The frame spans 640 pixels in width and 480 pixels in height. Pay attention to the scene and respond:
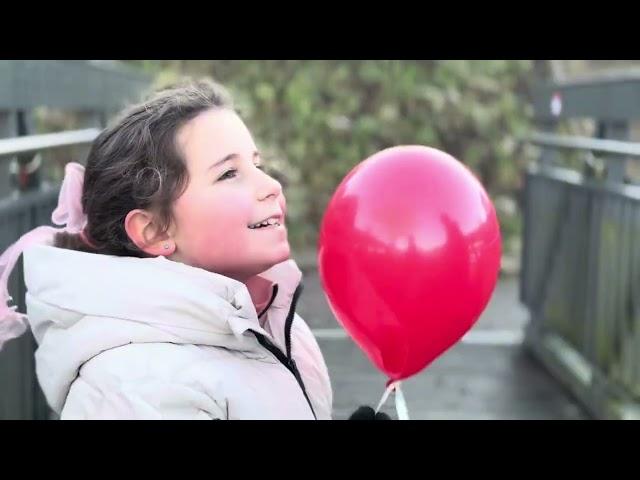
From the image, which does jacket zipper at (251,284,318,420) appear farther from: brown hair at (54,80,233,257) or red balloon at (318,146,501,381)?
brown hair at (54,80,233,257)

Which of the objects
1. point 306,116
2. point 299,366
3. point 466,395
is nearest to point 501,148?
point 306,116

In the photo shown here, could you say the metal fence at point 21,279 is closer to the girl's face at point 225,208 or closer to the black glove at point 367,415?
the girl's face at point 225,208

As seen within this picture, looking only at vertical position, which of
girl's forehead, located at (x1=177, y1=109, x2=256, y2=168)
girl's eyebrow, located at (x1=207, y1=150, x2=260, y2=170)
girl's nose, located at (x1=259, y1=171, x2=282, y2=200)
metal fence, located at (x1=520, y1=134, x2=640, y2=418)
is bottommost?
metal fence, located at (x1=520, y1=134, x2=640, y2=418)

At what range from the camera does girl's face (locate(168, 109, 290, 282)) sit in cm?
182

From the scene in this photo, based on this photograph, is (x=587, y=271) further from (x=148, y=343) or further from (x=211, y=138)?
(x=148, y=343)

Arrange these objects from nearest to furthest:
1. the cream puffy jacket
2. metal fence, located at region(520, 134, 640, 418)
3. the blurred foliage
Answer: the cream puffy jacket, metal fence, located at region(520, 134, 640, 418), the blurred foliage

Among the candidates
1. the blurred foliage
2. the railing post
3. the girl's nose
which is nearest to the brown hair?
the girl's nose

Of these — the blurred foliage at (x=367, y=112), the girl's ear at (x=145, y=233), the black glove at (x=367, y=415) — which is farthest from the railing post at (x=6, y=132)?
the blurred foliage at (x=367, y=112)

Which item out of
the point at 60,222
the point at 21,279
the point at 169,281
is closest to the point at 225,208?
the point at 169,281

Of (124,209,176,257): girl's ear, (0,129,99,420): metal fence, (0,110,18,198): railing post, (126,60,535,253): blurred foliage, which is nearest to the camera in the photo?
(124,209,176,257): girl's ear

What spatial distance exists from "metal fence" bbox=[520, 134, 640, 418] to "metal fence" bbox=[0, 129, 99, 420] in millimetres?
2237

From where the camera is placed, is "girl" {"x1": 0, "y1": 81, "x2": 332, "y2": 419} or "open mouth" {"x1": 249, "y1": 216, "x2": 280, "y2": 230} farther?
"open mouth" {"x1": 249, "y1": 216, "x2": 280, "y2": 230}

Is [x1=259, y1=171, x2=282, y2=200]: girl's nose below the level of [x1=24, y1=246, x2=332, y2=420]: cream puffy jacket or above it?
above
